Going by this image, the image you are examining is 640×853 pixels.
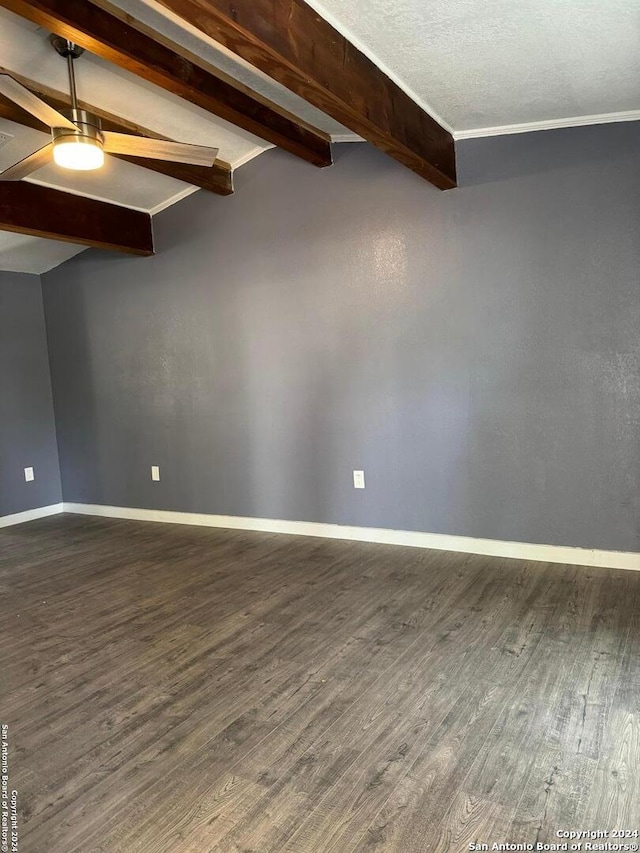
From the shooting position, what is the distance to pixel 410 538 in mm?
3920

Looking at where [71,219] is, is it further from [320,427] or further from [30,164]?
[320,427]

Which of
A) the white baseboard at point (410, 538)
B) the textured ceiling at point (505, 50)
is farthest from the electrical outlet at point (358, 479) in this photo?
the textured ceiling at point (505, 50)

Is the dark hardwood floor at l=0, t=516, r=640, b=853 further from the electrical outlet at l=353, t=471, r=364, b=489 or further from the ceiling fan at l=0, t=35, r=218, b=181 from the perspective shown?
the ceiling fan at l=0, t=35, r=218, b=181

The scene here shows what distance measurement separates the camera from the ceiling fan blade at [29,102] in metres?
2.14

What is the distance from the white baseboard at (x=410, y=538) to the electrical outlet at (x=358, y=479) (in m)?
0.30

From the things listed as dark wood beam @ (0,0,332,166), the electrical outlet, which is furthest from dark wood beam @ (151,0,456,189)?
the electrical outlet

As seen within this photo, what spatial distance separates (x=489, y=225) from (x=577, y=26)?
4.62ft

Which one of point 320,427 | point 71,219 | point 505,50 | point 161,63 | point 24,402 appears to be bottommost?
point 320,427

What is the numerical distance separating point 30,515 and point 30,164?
145 inches

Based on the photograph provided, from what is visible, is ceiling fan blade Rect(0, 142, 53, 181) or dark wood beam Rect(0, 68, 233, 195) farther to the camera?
dark wood beam Rect(0, 68, 233, 195)

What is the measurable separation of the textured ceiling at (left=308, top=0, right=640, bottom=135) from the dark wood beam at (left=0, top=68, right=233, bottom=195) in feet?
5.47

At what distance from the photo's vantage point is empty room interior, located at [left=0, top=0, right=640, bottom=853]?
183cm

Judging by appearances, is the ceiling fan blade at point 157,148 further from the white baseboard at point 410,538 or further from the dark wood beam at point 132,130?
the white baseboard at point 410,538

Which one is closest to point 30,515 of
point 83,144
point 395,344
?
point 395,344
